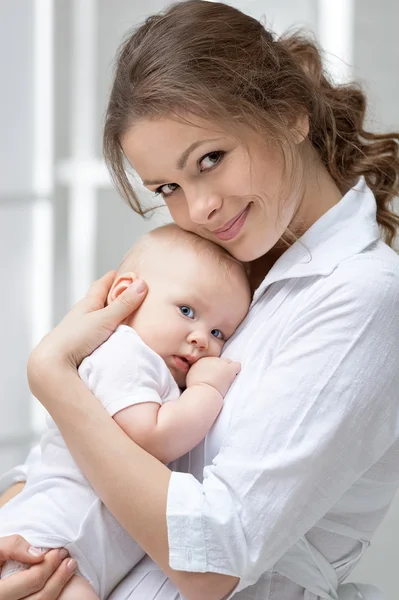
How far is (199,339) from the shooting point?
1.52 m

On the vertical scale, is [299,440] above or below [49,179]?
above

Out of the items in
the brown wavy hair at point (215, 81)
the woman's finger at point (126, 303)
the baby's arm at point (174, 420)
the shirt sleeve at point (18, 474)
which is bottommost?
the shirt sleeve at point (18, 474)

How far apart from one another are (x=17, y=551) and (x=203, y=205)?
2.12ft

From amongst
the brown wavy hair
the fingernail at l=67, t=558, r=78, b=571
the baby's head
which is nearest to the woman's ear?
the brown wavy hair

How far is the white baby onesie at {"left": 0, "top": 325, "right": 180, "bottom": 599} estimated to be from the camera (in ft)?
4.64

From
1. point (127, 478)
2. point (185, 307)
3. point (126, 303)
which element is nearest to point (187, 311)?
point (185, 307)

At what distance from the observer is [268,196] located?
4.93 ft

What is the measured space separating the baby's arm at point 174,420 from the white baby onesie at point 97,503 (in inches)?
0.8

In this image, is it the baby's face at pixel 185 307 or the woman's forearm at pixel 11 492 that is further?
the woman's forearm at pixel 11 492

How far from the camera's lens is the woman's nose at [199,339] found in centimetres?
152

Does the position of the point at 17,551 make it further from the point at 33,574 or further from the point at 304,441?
the point at 304,441

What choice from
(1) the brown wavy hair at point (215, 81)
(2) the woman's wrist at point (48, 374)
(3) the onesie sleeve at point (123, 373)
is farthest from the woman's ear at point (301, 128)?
(2) the woman's wrist at point (48, 374)

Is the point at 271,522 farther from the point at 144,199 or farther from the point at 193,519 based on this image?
the point at 144,199

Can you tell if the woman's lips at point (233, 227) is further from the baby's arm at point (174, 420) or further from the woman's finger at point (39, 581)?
the woman's finger at point (39, 581)
